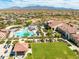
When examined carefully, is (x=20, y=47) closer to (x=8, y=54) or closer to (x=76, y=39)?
(x=8, y=54)

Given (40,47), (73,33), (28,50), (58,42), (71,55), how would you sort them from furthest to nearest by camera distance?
(73,33), (58,42), (40,47), (28,50), (71,55)

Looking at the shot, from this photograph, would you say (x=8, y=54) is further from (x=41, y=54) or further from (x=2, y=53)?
(x=41, y=54)

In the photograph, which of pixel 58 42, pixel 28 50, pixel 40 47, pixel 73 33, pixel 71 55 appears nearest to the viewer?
pixel 71 55

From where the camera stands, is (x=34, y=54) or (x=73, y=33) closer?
(x=34, y=54)

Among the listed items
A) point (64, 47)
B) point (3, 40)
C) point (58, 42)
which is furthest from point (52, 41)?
point (3, 40)
